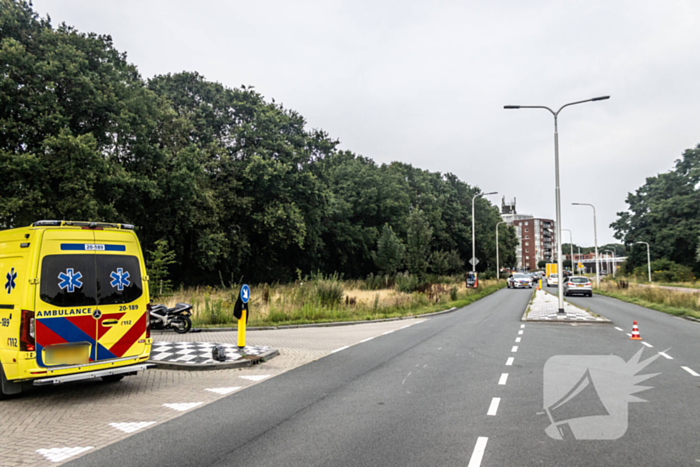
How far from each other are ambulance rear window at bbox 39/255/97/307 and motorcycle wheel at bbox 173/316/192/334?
744 centimetres

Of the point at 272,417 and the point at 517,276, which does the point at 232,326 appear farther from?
the point at 517,276

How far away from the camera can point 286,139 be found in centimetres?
3991

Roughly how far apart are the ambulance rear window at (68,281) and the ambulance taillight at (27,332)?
0.27 m

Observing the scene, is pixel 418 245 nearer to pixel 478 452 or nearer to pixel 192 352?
pixel 192 352

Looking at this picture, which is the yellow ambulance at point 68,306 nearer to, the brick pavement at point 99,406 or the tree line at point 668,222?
the brick pavement at point 99,406

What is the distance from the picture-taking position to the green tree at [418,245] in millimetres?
31750

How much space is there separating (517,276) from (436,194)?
20105 mm

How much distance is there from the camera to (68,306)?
22.3 ft

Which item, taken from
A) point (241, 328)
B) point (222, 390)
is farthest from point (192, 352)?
point (222, 390)

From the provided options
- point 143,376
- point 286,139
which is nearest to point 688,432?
point 143,376

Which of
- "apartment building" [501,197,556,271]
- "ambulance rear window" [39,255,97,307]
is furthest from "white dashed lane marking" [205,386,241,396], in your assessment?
"apartment building" [501,197,556,271]

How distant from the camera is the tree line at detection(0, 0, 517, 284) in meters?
22.6

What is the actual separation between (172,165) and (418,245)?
16.1 meters

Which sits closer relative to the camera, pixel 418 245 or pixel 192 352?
pixel 192 352
